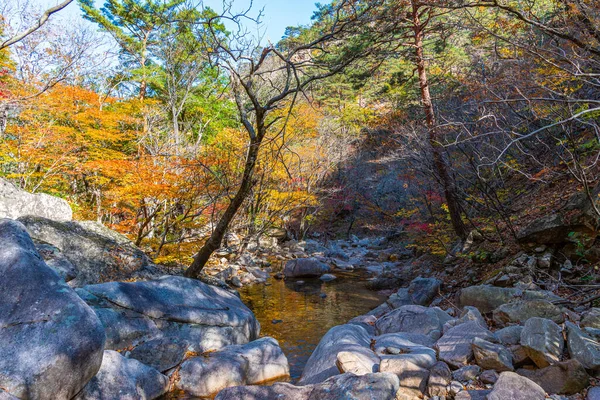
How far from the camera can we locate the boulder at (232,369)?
14.5 feet

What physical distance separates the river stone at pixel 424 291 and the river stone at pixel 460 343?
3.80 m

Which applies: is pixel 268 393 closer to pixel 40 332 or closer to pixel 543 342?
pixel 40 332

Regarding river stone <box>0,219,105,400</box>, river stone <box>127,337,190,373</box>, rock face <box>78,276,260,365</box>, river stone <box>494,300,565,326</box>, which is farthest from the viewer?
rock face <box>78,276,260,365</box>

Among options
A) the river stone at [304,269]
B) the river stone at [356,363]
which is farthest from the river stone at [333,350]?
the river stone at [304,269]

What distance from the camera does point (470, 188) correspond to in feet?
31.3

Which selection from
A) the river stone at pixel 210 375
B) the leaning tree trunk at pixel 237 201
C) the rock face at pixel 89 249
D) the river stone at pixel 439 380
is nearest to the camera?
the river stone at pixel 439 380

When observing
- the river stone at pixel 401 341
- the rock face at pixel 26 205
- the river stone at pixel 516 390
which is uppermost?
the rock face at pixel 26 205

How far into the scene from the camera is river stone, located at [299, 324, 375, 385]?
4.27 metres

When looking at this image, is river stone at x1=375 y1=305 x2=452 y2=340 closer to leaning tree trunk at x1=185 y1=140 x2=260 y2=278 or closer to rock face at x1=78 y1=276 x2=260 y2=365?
rock face at x1=78 y1=276 x2=260 y2=365

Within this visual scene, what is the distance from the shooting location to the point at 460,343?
13.1 ft

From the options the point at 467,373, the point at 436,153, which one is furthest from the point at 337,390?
the point at 436,153

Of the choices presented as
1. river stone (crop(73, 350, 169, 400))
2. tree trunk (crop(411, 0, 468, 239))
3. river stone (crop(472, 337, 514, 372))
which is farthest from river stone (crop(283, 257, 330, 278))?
river stone (crop(472, 337, 514, 372))

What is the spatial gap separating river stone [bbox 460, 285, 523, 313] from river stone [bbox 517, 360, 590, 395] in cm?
233

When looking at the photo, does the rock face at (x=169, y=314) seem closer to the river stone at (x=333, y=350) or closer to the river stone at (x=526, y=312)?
the river stone at (x=333, y=350)
